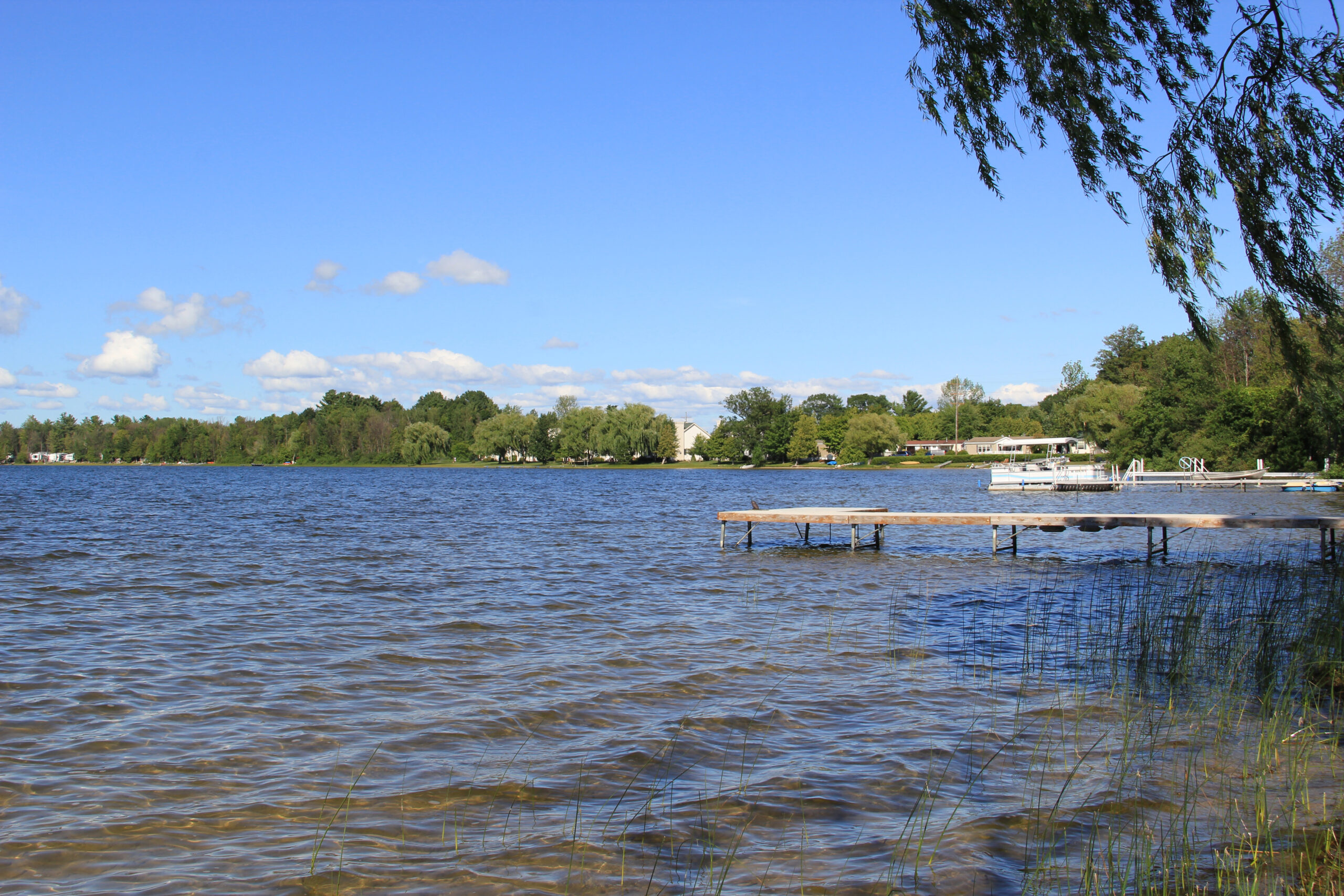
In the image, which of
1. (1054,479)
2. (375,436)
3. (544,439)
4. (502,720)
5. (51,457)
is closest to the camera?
(502,720)

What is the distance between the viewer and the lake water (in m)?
5.23

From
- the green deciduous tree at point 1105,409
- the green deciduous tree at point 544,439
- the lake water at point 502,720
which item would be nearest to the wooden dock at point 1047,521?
the lake water at point 502,720

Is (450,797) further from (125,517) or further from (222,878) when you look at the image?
(125,517)

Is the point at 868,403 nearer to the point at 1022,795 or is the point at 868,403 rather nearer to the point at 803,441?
the point at 803,441

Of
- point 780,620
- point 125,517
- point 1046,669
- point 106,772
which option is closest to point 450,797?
point 106,772

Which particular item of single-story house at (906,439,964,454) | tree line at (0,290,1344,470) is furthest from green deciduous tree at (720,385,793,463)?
single-story house at (906,439,964,454)

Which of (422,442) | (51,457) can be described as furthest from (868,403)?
(51,457)

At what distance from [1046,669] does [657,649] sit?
433 centimetres

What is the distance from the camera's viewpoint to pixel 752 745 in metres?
7.26

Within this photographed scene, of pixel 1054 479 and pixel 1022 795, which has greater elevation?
pixel 1054 479

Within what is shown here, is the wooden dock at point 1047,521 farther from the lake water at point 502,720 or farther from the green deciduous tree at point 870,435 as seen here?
the green deciduous tree at point 870,435

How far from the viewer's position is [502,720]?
8.06 metres

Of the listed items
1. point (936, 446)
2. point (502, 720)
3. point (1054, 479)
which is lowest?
point (502, 720)

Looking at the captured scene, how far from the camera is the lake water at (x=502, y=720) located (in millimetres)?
5227
